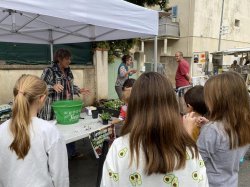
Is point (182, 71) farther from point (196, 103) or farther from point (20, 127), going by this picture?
point (20, 127)

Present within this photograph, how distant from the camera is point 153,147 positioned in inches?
45.3

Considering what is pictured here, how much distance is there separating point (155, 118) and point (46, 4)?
173cm

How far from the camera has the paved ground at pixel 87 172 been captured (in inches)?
135

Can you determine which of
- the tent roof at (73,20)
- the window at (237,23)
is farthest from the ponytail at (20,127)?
the window at (237,23)

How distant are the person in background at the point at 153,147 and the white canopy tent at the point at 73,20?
1556 millimetres

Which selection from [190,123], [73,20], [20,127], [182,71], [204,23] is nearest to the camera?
[20,127]

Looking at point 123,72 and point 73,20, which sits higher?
point 73,20

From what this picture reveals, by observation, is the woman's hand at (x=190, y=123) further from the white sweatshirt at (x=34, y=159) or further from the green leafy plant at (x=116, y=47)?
the green leafy plant at (x=116, y=47)

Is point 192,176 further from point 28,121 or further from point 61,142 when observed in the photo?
point 28,121

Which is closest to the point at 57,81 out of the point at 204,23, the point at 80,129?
the point at 80,129

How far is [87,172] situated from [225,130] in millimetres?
2617

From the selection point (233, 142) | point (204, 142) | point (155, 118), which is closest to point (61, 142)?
point (155, 118)

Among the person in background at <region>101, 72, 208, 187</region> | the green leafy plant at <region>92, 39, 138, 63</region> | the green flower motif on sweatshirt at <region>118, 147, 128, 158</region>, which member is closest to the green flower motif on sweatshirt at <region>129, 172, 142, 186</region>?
the person in background at <region>101, 72, 208, 187</region>

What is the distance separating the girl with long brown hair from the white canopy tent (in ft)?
5.29
